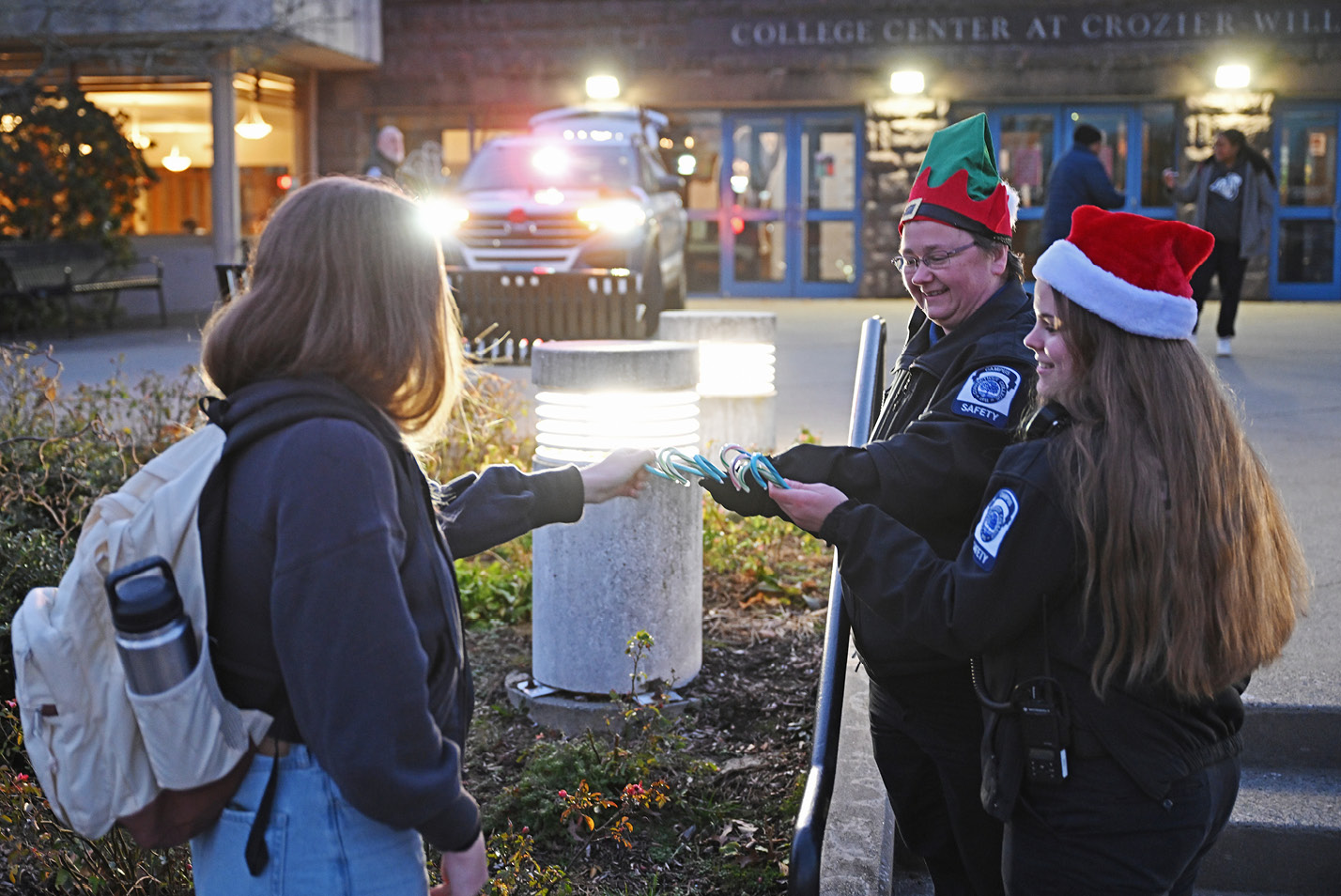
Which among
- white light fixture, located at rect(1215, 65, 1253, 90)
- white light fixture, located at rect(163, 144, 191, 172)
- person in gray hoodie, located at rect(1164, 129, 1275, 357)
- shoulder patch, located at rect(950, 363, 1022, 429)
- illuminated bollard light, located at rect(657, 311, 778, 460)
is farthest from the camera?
white light fixture, located at rect(163, 144, 191, 172)

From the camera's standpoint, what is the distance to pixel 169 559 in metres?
1.75

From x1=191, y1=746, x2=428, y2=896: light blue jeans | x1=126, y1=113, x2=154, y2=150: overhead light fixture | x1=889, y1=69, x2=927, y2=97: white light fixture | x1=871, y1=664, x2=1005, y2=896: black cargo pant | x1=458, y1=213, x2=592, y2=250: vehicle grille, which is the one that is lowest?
x1=871, y1=664, x2=1005, y2=896: black cargo pant

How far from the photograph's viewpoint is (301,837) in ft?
6.10

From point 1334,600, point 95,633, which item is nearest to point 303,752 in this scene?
point 95,633

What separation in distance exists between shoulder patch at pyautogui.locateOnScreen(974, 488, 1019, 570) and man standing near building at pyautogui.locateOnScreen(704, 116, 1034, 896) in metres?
0.42

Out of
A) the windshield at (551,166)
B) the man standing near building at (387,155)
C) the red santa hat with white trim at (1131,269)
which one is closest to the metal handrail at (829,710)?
the red santa hat with white trim at (1131,269)

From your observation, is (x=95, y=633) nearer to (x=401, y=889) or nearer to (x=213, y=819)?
(x=213, y=819)

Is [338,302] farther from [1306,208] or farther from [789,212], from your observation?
[1306,208]

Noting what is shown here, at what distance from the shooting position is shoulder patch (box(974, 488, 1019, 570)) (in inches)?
83.4

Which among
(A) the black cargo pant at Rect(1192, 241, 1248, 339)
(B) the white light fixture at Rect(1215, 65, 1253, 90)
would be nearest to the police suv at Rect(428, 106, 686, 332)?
(A) the black cargo pant at Rect(1192, 241, 1248, 339)

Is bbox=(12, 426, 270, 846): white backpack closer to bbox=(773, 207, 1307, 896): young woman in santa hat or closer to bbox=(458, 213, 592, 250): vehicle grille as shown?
bbox=(773, 207, 1307, 896): young woman in santa hat

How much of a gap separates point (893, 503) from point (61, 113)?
16163 millimetres

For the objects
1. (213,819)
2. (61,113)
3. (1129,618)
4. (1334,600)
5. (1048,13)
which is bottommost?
(1334,600)

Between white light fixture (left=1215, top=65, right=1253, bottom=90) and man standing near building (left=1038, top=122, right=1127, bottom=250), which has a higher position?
white light fixture (left=1215, top=65, right=1253, bottom=90)
